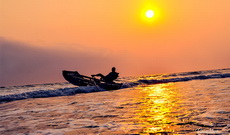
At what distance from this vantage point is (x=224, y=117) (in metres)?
5.18

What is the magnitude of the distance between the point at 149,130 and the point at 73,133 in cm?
171

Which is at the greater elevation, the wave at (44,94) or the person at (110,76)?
the person at (110,76)

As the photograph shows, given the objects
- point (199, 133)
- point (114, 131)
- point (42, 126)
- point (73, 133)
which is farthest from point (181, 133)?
point (42, 126)

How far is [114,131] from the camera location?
15.5 ft

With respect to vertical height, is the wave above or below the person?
below

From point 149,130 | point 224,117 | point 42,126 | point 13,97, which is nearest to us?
point 149,130

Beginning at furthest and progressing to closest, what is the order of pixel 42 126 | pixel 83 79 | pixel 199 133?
pixel 83 79 < pixel 42 126 < pixel 199 133

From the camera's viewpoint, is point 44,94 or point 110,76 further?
point 110,76

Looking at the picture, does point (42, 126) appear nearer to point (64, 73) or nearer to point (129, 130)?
point (129, 130)

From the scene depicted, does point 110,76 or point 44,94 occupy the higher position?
point 110,76

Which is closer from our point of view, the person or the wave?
the wave

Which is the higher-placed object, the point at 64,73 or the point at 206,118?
the point at 64,73

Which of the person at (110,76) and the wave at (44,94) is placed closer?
the wave at (44,94)

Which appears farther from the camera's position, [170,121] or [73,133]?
[170,121]
